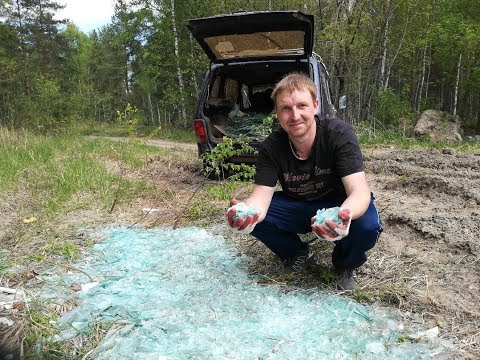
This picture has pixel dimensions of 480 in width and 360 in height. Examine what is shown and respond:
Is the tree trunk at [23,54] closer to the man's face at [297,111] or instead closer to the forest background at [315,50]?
the forest background at [315,50]

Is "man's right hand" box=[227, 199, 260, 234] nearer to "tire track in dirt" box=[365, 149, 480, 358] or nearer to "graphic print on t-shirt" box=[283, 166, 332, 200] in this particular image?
"graphic print on t-shirt" box=[283, 166, 332, 200]

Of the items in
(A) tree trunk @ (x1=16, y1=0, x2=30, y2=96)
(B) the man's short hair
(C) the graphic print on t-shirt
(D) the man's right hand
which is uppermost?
(A) tree trunk @ (x1=16, y1=0, x2=30, y2=96)

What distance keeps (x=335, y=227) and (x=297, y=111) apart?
69cm

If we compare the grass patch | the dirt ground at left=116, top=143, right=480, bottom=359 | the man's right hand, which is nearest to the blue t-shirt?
the man's right hand

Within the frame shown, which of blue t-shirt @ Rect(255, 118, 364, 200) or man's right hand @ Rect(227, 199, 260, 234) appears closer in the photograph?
man's right hand @ Rect(227, 199, 260, 234)

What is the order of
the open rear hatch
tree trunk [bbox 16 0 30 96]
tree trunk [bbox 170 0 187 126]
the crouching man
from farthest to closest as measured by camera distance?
1. tree trunk [bbox 16 0 30 96]
2. tree trunk [bbox 170 0 187 126]
3. the open rear hatch
4. the crouching man

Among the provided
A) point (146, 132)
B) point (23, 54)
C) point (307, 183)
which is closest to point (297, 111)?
point (307, 183)

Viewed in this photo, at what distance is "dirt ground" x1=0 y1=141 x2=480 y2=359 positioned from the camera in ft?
6.11

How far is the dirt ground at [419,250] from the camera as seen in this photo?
186cm

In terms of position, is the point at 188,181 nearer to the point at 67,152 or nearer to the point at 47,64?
the point at 67,152

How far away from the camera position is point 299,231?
2340 millimetres

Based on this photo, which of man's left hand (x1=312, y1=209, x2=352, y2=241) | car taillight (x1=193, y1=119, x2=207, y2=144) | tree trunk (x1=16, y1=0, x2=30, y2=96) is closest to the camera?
man's left hand (x1=312, y1=209, x2=352, y2=241)

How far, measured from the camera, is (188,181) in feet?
16.5

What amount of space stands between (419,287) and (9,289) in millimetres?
2200
